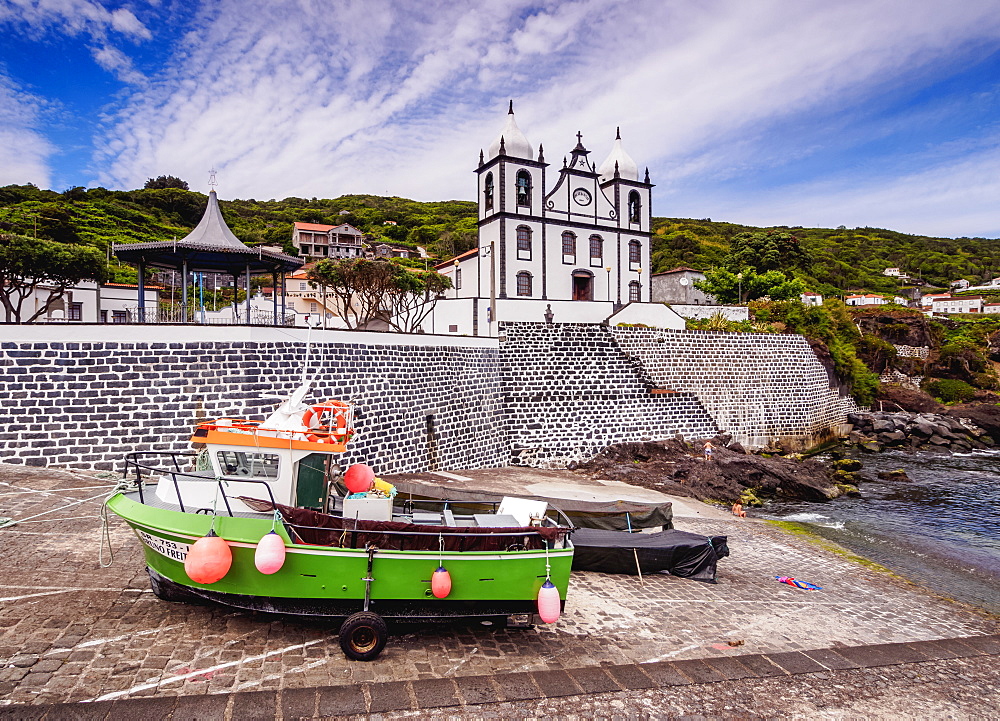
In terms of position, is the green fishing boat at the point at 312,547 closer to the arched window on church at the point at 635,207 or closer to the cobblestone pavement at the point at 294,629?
the cobblestone pavement at the point at 294,629

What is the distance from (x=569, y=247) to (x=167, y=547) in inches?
1033

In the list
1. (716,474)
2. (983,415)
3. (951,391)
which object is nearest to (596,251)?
(716,474)

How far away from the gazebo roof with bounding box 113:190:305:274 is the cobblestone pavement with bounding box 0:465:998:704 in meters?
5.63

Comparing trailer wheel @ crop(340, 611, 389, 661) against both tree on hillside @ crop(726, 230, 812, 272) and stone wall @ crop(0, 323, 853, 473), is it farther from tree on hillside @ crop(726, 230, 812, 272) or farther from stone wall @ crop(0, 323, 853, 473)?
tree on hillside @ crop(726, 230, 812, 272)

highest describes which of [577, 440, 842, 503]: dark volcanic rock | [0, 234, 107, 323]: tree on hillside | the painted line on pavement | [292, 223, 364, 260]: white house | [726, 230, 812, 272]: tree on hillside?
[292, 223, 364, 260]: white house

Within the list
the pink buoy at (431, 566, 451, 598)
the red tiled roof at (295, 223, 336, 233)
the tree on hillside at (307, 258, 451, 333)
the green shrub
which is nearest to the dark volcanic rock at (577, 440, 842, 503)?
the tree on hillside at (307, 258, 451, 333)

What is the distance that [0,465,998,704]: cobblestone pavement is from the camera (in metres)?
4.93

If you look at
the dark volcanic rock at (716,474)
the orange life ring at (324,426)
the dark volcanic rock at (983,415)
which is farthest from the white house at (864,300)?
the orange life ring at (324,426)

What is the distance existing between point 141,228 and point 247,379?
6001cm

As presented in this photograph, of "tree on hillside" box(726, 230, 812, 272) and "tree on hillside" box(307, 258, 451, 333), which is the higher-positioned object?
"tree on hillside" box(726, 230, 812, 272)

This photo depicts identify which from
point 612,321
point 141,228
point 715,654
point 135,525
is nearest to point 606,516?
point 715,654

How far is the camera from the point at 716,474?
56.6ft

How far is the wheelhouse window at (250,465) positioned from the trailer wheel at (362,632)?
70.3 inches

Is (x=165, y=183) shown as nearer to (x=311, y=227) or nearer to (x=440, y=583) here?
(x=311, y=227)
